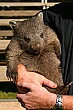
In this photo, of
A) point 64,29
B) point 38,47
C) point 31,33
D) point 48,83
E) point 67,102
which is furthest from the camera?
point 31,33

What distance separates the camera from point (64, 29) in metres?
4.78

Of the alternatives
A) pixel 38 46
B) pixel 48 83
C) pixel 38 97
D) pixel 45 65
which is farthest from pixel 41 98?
pixel 38 46

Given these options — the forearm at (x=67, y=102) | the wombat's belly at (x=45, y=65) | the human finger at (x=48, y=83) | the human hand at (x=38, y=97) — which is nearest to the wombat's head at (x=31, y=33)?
the wombat's belly at (x=45, y=65)

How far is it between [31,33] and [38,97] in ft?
3.57

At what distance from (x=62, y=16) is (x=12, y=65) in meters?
0.76

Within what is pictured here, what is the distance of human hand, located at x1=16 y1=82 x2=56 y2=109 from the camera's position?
4.41 meters

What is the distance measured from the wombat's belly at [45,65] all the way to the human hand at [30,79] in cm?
18

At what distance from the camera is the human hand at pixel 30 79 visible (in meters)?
4.54

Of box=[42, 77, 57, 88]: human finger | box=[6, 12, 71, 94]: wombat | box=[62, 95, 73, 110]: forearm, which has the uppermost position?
box=[6, 12, 71, 94]: wombat

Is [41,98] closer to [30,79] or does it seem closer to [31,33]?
[30,79]

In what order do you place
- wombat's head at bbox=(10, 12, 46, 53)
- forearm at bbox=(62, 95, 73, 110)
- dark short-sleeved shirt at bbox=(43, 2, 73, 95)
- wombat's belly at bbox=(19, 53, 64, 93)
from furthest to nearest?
wombat's head at bbox=(10, 12, 46, 53), wombat's belly at bbox=(19, 53, 64, 93), dark short-sleeved shirt at bbox=(43, 2, 73, 95), forearm at bbox=(62, 95, 73, 110)

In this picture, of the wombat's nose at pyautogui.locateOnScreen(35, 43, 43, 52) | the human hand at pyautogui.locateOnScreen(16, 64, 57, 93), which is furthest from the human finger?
the wombat's nose at pyautogui.locateOnScreen(35, 43, 43, 52)

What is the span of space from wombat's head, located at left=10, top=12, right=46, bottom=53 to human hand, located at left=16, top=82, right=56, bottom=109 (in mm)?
679

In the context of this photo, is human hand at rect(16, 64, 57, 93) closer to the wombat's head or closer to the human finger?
the human finger
